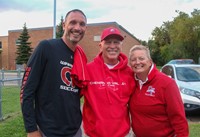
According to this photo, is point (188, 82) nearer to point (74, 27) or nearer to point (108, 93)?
point (108, 93)

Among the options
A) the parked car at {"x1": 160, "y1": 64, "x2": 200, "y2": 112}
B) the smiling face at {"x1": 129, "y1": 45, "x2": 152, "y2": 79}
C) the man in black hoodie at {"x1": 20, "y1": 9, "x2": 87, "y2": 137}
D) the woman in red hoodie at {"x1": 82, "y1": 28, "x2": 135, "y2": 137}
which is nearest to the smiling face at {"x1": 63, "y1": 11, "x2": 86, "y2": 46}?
the man in black hoodie at {"x1": 20, "y1": 9, "x2": 87, "y2": 137}

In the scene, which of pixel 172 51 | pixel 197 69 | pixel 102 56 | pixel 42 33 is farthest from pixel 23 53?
pixel 102 56

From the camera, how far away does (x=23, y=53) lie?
51.6 metres

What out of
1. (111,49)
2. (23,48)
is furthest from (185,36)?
(111,49)

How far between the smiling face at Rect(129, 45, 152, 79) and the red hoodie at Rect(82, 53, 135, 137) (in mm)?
117

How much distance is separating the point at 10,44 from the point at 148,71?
57.8 meters

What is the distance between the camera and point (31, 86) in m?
2.91

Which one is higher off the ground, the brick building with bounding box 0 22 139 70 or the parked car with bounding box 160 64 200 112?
the brick building with bounding box 0 22 139 70

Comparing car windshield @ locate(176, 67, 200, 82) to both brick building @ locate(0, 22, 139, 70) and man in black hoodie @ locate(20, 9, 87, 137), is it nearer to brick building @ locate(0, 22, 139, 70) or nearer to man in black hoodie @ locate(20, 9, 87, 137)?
man in black hoodie @ locate(20, 9, 87, 137)

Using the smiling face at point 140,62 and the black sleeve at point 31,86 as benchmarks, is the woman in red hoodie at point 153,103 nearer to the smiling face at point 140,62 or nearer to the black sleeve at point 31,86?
the smiling face at point 140,62

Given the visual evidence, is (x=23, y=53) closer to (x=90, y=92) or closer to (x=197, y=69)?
(x=197, y=69)

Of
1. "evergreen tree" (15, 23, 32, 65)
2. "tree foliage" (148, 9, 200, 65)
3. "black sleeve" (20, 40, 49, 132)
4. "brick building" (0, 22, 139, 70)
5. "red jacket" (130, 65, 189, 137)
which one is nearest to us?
"black sleeve" (20, 40, 49, 132)

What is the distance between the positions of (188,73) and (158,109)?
7783 mm

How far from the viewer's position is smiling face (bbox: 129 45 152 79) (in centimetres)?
335
